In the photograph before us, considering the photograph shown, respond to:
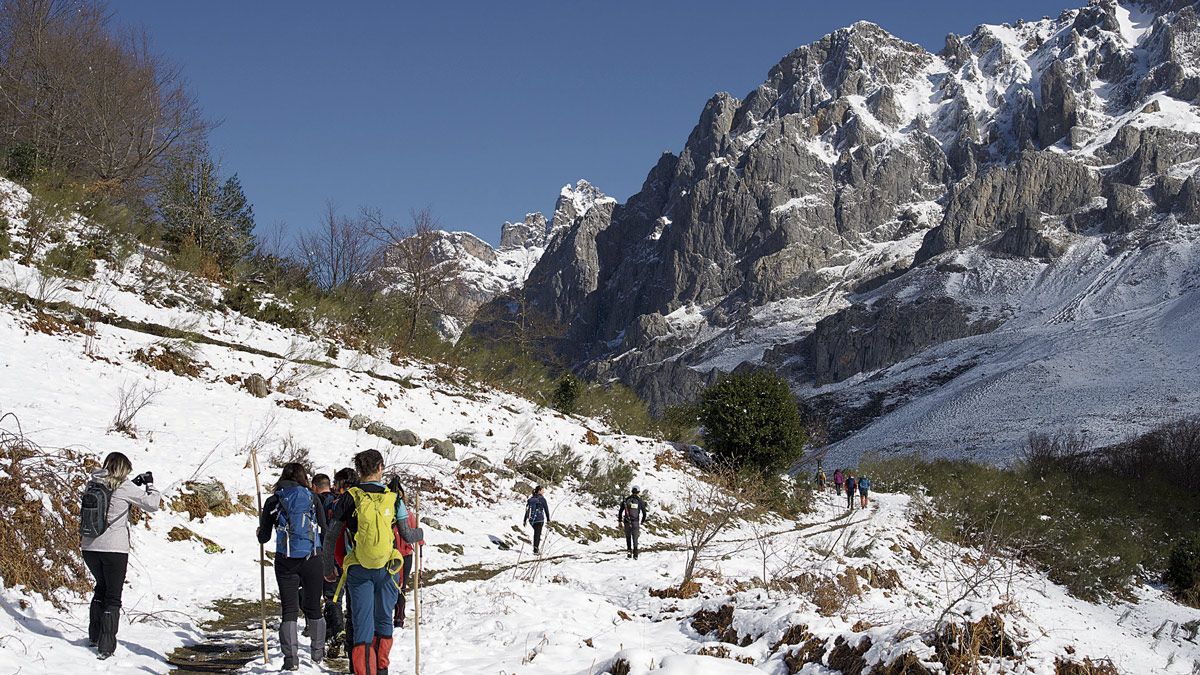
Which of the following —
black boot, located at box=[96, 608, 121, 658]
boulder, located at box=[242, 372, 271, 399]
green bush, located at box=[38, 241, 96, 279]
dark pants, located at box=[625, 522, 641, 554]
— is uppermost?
green bush, located at box=[38, 241, 96, 279]

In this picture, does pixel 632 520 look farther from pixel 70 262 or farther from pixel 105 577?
pixel 70 262

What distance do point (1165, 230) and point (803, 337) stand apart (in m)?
72.1

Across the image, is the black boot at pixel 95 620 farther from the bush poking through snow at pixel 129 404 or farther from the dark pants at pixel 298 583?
the bush poking through snow at pixel 129 404

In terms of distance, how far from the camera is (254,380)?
16.4 metres

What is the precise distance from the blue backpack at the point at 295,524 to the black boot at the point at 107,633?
124 cm

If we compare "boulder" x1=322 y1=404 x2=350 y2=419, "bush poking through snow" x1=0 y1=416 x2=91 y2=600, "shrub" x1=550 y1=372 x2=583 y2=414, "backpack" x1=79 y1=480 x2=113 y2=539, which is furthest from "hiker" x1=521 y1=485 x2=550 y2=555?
"shrub" x1=550 y1=372 x2=583 y2=414

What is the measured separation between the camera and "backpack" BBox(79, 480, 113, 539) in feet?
18.9

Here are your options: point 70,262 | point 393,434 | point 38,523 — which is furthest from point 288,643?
point 70,262

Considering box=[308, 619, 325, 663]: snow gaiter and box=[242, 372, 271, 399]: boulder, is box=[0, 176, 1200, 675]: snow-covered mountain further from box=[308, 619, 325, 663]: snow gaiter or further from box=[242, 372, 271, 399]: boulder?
box=[242, 372, 271, 399]: boulder

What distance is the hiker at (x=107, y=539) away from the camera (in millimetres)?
5766

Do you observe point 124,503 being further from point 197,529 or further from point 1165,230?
point 1165,230

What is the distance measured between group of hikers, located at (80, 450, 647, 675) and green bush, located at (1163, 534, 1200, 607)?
25.2 m

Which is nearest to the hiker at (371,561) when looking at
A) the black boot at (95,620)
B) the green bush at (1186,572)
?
the black boot at (95,620)

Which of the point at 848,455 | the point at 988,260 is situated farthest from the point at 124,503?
the point at 988,260
